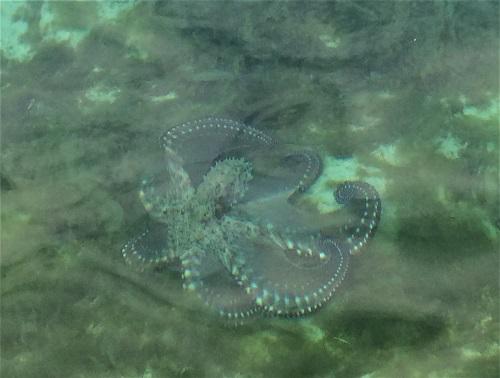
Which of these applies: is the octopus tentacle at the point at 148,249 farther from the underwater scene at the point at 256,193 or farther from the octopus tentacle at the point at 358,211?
the octopus tentacle at the point at 358,211

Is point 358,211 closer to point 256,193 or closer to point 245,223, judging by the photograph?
point 256,193

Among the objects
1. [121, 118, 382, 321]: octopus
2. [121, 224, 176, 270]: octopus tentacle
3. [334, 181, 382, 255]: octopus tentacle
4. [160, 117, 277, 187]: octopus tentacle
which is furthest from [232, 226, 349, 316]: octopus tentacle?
[160, 117, 277, 187]: octopus tentacle

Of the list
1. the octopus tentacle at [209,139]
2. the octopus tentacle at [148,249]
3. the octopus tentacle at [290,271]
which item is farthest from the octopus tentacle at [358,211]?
the octopus tentacle at [148,249]

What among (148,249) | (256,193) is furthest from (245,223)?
(148,249)

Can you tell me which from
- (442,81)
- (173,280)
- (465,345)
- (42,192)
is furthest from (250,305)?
(442,81)

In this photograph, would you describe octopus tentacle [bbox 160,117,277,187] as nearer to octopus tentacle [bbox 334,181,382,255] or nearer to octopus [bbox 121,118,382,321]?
octopus [bbox 121,118,382,321]

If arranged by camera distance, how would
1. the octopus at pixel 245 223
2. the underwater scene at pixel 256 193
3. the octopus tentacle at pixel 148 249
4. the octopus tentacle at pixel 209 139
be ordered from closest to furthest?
the underwater scene at pixel 256 193 → the octopus at pixel 245 223 → the octopus tentacle at pixel 148 249 → the octopus tentacle at pixel 209 139
